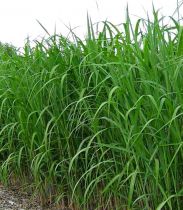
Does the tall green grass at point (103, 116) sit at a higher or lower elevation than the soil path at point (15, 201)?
higher

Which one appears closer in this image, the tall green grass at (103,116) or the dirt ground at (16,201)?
the tall green grass at (103,116)

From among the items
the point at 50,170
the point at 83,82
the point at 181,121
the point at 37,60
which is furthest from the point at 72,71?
the point at 181,121

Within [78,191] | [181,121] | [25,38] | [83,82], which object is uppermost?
[25,38]

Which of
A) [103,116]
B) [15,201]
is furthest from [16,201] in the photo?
[103,116]

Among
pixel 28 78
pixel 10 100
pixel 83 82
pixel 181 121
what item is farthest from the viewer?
pixel 10 100

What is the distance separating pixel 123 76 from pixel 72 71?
77cm

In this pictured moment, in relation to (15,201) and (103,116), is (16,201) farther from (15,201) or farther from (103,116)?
(103,116)

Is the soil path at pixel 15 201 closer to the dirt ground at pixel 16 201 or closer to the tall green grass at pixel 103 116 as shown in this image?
the dirt ground at pixel 16 201

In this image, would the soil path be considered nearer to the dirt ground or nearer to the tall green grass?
the dirt ground

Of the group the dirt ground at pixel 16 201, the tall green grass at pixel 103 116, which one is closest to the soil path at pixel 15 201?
the dirt ground at pixel 16 201

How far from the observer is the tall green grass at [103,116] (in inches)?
95.2

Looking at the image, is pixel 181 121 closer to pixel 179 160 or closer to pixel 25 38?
pixel 179 160

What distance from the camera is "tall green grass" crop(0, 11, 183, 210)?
2.42 meters

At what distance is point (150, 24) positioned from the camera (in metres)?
2.68
